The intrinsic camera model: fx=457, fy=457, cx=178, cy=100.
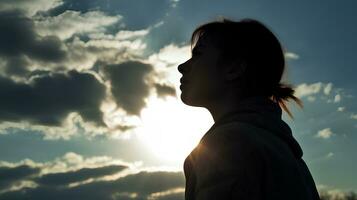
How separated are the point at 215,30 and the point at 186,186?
5.30ft

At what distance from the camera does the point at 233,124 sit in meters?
2.77

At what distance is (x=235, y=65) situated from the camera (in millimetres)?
3680

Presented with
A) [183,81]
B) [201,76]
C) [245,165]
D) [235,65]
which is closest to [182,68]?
[183,81]

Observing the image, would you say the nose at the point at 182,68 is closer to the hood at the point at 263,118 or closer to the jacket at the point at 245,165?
the hood at the point at 263,118

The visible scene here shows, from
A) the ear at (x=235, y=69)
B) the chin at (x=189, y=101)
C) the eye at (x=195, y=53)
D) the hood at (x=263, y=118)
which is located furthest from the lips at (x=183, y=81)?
the hood at (x=263, y=118)

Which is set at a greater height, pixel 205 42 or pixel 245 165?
pixel 205 42

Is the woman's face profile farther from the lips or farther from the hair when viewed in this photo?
the hair

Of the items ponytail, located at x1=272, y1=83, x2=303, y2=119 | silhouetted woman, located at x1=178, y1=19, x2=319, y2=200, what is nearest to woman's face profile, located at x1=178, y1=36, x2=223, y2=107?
silhouetted woman, located at x1=178, y1=19, x2=319, y2=200

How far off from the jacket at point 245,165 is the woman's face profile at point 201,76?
2.01 ft

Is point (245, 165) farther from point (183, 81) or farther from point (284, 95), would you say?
point (284, 95)

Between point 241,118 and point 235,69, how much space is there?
0.78m

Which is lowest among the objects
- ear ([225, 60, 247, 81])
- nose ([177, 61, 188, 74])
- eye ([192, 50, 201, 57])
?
ear ([225, 60, 247, 81])

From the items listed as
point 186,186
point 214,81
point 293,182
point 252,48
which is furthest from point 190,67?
point 293,182

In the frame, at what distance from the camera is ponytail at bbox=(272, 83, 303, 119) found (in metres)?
3.92
